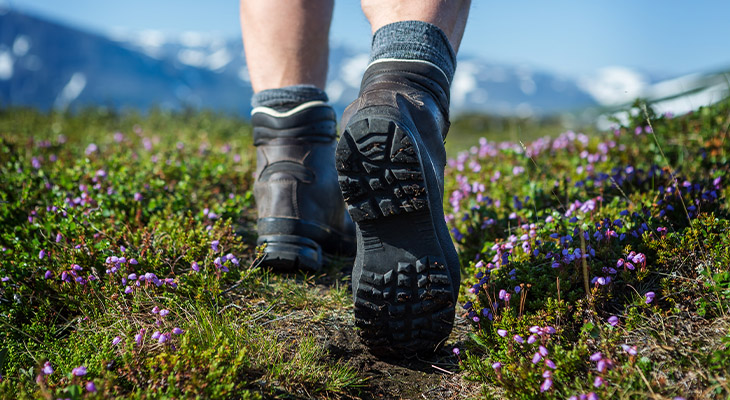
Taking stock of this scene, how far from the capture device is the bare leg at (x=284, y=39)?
2.49 m

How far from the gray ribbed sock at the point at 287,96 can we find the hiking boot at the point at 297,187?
0.03m

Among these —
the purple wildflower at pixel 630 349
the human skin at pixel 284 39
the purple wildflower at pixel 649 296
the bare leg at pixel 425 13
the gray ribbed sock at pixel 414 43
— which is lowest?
the purple wildflower at pixel 630 349

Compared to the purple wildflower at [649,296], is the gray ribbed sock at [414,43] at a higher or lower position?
higher

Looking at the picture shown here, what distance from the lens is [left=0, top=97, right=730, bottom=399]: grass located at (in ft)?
4.92

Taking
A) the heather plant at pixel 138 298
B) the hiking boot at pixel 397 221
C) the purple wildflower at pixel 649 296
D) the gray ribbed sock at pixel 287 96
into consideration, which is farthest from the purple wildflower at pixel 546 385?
the gray ribbed sock at pixel 287 96

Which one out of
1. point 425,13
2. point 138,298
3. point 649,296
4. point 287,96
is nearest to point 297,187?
point 287,96

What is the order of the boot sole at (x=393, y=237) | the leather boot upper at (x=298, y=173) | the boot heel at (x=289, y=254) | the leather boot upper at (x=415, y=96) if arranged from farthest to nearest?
the leather boot upper at (x=298, y=173)
the boot heel at (x=289, y=254)
the leather boot upper at (x=415, y=96)
the boot sole at (x=393, y=237)

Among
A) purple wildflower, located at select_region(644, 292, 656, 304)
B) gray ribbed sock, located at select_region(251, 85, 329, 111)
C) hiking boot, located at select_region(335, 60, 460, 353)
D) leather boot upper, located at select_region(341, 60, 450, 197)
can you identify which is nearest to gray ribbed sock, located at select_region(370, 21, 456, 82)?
leather boot upper, located at select_region(341, 60, 450, 197)

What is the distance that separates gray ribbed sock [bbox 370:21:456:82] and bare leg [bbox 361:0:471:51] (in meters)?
0.03

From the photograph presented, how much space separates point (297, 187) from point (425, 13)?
3.46 feet

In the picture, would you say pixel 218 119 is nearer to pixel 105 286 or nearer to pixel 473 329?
pixel 105 286

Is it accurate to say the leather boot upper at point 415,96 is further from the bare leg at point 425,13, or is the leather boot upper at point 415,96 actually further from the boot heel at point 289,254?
the boot heel at point 289,254

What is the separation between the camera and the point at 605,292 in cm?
182

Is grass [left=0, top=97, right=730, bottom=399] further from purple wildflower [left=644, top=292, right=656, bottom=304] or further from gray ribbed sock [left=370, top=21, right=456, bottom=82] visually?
gray ribbed sock [left=370, top=21, right=456, bottom=82]
